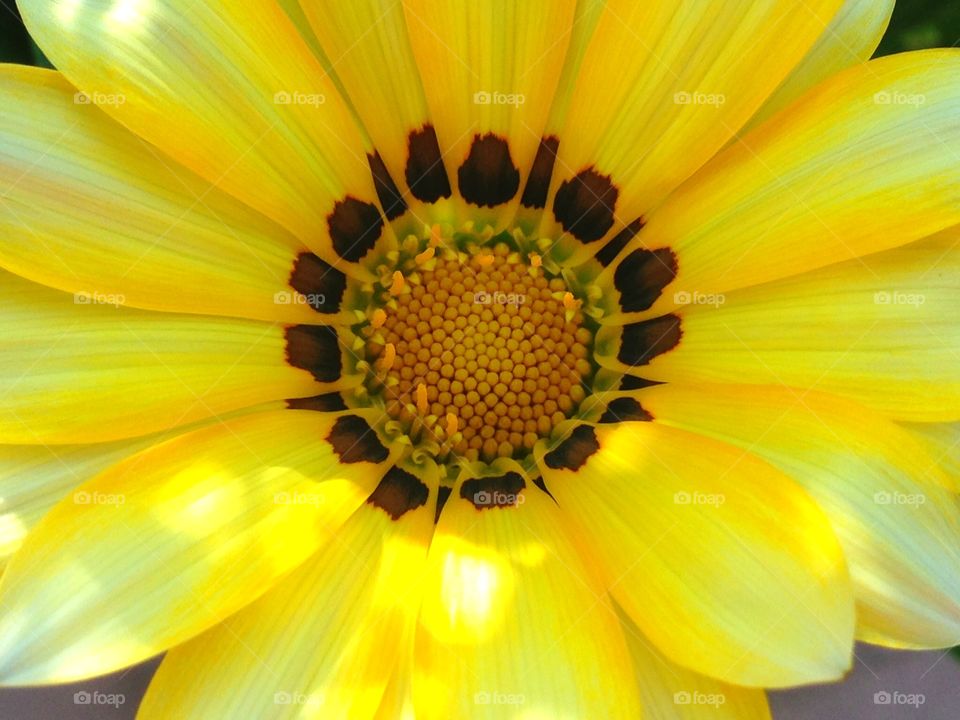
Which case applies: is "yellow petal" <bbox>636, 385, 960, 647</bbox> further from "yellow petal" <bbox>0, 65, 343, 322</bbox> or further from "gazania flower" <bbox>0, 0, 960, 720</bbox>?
"yellow petal" <bbox>0, 65, 343, 322</bbox>

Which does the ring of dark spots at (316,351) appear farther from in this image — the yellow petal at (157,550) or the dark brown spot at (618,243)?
the dark brown spot at (618,243)

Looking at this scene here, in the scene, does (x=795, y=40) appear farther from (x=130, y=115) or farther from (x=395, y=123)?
(x=130, y=115)

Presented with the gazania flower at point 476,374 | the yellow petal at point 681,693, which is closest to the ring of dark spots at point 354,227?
the gazania flower at point 476,374

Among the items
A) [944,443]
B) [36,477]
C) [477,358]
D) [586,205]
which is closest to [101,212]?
[36,477]

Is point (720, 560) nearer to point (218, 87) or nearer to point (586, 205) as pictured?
point (586, 205)

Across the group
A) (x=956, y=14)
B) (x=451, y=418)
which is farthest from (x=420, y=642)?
(x=956, y=14)

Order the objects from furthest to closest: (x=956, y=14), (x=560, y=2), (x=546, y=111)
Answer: (x=956, y=14) → (x=546, y=111) → (x=560, y=2)
